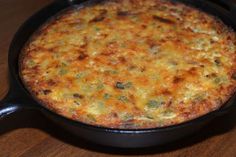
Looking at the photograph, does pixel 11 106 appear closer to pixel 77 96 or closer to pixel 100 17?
pixel 77 96

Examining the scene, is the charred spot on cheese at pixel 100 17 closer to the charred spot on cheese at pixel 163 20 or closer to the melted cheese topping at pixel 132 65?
the melted cheese topping at pixel 132 65

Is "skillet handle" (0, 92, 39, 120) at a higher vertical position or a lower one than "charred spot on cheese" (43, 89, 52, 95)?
higher

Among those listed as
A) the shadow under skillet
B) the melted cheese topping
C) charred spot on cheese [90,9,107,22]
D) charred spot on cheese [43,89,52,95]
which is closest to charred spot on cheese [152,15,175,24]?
the melted cheese topping

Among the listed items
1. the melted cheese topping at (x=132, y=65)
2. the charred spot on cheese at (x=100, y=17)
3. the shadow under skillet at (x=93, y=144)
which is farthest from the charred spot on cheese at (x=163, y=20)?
the shadow under skillet at (x=93, y=144)

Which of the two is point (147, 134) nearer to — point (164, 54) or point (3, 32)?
point (164, 54)

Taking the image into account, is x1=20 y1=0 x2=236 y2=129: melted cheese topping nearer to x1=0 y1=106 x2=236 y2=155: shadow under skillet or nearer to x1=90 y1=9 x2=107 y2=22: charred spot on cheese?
x1=90 y1=9 x2=107 y2=22: charred spot on cheese

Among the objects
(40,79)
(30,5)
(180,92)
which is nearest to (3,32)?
(30,5)
